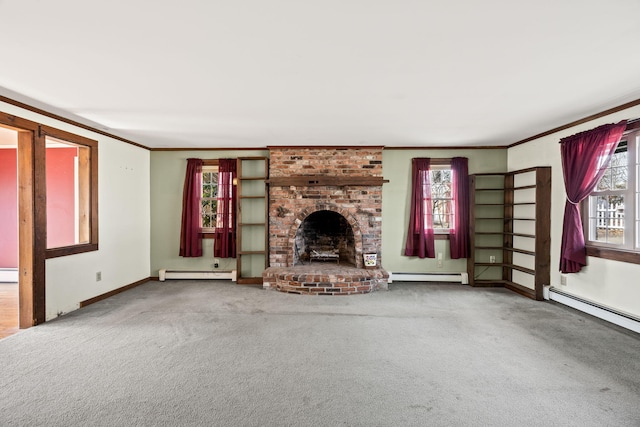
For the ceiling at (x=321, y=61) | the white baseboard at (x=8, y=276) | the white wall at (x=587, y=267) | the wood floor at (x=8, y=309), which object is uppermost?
the ceiling at (x=321, y=61)

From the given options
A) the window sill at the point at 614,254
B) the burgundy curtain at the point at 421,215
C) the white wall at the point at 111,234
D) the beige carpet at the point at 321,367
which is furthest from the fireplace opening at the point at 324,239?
the window sill at the point at 614,254

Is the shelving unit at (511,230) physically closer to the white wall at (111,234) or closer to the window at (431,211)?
the window at (431,211)

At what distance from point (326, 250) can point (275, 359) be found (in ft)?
11.2

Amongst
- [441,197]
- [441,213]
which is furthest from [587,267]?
[441,197]

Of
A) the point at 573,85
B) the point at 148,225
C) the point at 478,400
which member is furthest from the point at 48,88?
the point at 573,85

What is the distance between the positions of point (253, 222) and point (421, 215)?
301 centimetres

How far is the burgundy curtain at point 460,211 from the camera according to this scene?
5.40m

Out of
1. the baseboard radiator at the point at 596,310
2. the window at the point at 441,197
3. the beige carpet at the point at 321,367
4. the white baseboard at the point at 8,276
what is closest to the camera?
the beige carpet at the point at 321,367

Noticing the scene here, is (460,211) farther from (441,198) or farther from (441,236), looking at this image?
(441,236)

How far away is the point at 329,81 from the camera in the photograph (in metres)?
2.74

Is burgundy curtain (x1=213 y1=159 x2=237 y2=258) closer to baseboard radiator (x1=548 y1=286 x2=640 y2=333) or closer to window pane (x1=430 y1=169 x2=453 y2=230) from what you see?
window pane (x1=430 y1=169 x2=453 y2=230)

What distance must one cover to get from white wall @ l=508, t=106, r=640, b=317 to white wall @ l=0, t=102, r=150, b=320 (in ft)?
21.5

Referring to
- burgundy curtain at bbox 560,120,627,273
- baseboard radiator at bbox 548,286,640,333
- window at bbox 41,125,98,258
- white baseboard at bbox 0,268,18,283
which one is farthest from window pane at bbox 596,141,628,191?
white baseboard at bbox 0,268,18,283

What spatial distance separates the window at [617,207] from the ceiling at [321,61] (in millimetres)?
619
